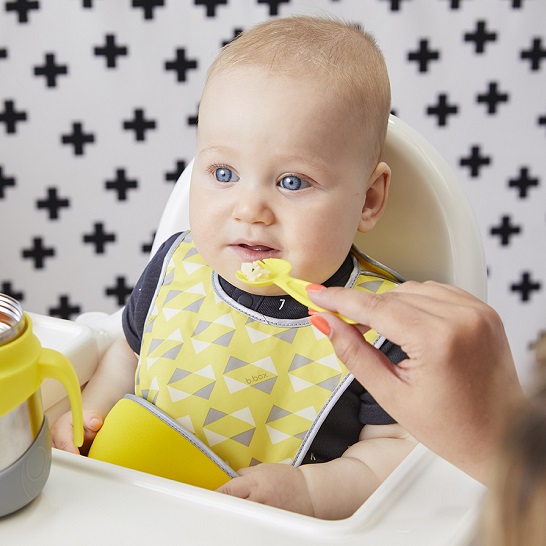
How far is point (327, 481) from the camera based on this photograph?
31.5 inches

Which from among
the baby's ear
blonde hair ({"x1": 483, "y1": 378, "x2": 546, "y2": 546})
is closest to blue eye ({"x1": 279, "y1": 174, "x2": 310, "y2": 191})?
the baby's ear

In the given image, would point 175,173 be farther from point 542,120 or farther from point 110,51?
point 542,120

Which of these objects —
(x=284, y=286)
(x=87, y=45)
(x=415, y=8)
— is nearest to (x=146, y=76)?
(x=87, y=45)

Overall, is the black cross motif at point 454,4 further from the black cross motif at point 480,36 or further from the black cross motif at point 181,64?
the black cross motif at point 181,64

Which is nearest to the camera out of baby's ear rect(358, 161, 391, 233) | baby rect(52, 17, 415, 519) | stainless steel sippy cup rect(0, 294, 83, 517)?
stainless steel sippy cup rect(0, 294, 83, 517)

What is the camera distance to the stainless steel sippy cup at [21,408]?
567 mm

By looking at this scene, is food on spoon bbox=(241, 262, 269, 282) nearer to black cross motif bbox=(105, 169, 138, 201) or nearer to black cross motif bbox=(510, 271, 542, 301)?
black cross motif bbox=(105, 169, 138, 201)

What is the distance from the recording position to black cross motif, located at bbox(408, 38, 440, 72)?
1750mm

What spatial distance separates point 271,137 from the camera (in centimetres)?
82

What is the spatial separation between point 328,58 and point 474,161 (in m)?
1.08

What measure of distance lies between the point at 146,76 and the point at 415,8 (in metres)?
0.58

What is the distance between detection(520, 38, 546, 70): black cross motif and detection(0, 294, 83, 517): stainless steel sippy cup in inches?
57.2

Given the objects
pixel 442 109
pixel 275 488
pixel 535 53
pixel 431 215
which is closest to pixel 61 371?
pixel 275 488

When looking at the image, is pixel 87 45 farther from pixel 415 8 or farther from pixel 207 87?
pixel 207 87
